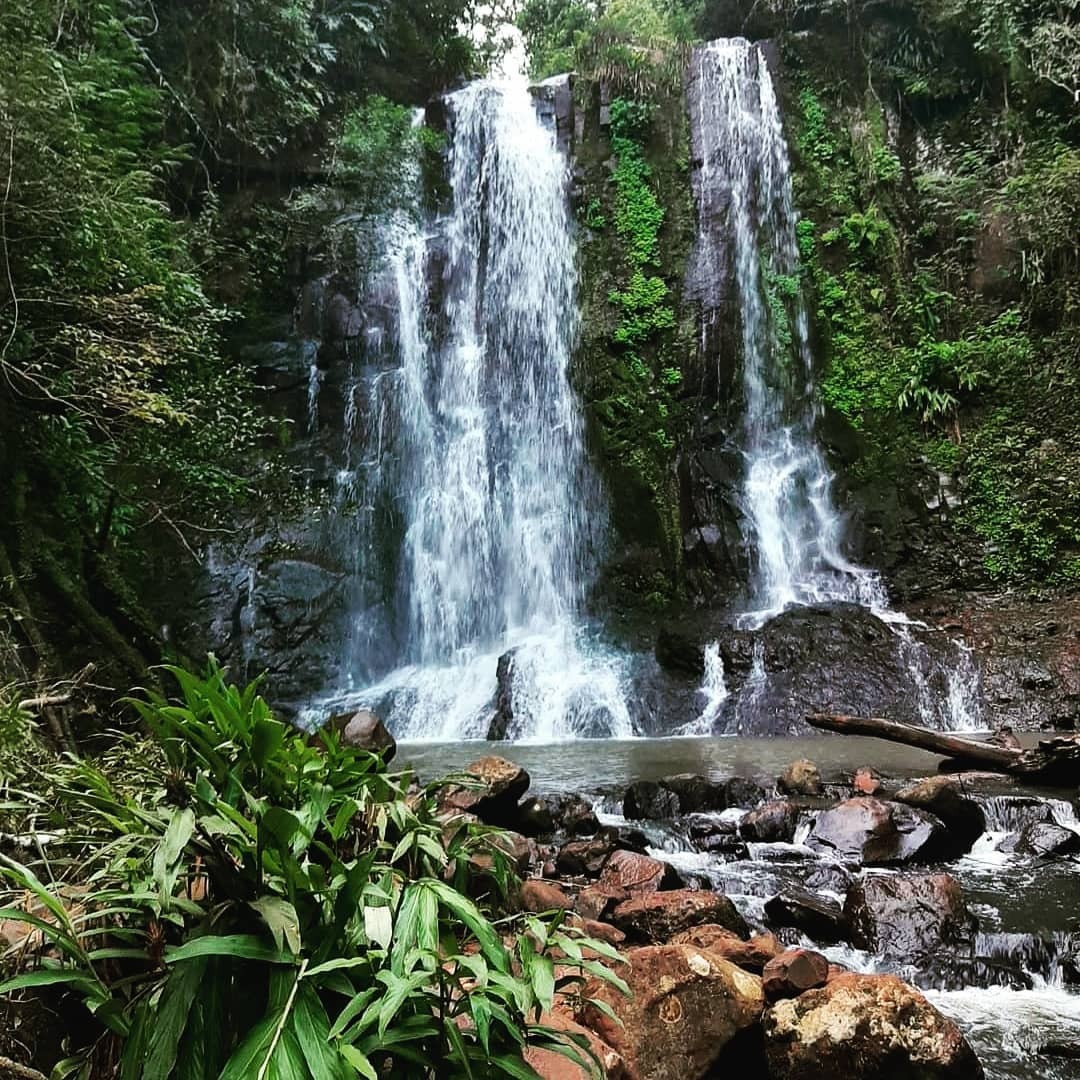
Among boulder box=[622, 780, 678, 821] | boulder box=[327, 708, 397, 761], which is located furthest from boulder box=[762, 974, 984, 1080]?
boulder box=[327, 708, 397, 761]

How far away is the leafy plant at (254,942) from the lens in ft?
4.51

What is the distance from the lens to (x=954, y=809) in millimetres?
5145

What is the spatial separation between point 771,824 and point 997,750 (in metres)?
2.13

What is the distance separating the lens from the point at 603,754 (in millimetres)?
8930

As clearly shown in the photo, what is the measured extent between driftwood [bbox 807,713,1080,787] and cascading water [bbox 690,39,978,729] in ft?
15.7

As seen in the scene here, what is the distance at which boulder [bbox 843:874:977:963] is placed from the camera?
355 cm

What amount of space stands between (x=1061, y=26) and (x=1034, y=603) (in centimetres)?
1011

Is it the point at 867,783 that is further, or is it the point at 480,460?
the point at 480,460

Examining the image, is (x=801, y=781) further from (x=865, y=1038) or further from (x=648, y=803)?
(x=865, y=1038)

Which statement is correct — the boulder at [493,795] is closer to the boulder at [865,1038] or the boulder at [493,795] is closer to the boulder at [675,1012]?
the boulder at [675,1012]

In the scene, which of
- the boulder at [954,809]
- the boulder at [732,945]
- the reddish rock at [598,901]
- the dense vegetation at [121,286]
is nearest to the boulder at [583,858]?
the reddish rock at [598,901]

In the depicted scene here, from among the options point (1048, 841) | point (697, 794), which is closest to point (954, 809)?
point (1048, 841)

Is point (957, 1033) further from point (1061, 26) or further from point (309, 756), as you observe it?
point (1061, 26)

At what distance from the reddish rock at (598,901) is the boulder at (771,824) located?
1.77 m
